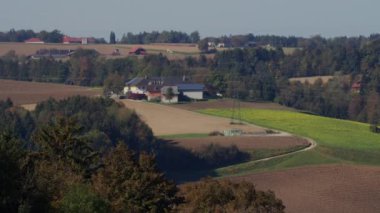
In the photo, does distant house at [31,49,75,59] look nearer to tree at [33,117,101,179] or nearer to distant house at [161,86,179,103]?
distant house at [161,86,179,103]

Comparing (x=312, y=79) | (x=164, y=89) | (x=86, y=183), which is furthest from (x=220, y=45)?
(x=86, y=183)

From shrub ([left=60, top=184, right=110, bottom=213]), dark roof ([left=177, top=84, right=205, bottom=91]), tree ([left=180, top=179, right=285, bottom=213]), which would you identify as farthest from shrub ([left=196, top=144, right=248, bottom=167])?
shrub ([left=60, top=184, right=110, bottom=213])

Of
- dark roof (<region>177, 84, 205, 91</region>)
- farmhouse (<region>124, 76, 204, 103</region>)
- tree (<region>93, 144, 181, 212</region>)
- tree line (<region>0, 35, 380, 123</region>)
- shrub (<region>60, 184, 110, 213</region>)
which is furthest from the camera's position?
tree line (<region>0, 35, 380, 123</region>)

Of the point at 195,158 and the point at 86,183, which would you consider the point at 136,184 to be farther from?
the point at 195,158

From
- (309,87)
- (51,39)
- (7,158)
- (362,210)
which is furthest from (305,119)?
(51,39)

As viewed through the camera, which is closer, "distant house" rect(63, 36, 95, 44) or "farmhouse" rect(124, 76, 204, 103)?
"farmhouse" rect(124, 76, 204, 103)

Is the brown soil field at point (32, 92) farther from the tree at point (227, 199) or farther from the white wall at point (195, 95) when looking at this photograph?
the tree at point (227, 199)

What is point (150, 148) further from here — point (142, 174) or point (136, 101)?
point (142, 174)

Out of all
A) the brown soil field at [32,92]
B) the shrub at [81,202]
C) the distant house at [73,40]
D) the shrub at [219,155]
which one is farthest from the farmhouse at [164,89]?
the shrub at [81,202]
